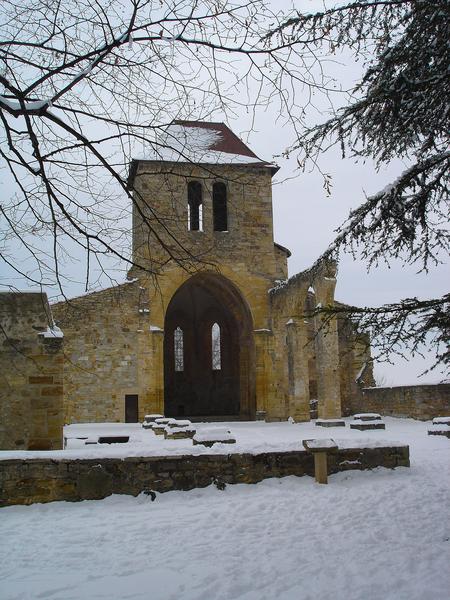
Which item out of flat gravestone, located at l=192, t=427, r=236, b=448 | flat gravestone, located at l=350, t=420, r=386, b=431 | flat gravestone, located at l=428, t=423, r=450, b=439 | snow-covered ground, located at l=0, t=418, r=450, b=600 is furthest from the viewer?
flat gravestone, located at l=350, t=420, r=386, b=431

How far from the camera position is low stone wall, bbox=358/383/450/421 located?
18391 mm

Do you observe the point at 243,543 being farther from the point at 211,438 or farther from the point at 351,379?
the point at 351,379

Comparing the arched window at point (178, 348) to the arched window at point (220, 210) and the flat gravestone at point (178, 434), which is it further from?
the flat gravestone at point (178, 434)

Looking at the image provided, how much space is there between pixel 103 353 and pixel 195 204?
28.3 ft

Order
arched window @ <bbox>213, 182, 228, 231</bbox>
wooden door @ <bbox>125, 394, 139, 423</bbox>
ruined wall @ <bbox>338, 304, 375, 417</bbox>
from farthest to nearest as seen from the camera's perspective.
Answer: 1. arched window @ <bbox>213, 182, 228, 231</bbox>
2. ruined wall @ <bbox>338, 304, 375, 417</bbox>
3. wooden door @ <bbox>125, 394, 139, 423</bbox>

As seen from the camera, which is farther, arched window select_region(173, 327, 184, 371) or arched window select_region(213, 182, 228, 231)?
arched window select_region(173, 327, 184, 371)

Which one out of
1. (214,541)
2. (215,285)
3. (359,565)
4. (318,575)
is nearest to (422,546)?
(359,565)

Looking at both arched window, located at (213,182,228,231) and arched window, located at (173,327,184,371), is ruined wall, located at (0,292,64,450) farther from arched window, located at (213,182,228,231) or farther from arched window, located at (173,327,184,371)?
arched window, located at (173,327,184,371)

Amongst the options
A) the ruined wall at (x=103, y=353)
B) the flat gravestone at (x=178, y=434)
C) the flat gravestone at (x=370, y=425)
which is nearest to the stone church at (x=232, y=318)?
the ruined wall at (x=103, y=353)

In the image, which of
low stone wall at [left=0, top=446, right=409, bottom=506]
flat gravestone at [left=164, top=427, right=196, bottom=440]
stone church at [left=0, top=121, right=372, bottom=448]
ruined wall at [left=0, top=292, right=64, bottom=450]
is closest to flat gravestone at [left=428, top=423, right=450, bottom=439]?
stone church at [left=0, top=121, right=372, bottom=448]

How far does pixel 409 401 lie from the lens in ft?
65.3

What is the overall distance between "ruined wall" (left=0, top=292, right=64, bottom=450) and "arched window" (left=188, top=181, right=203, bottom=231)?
1525 cm

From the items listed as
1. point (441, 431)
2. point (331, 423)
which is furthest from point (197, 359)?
point (441, 431)

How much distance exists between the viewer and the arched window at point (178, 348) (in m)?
32.3
